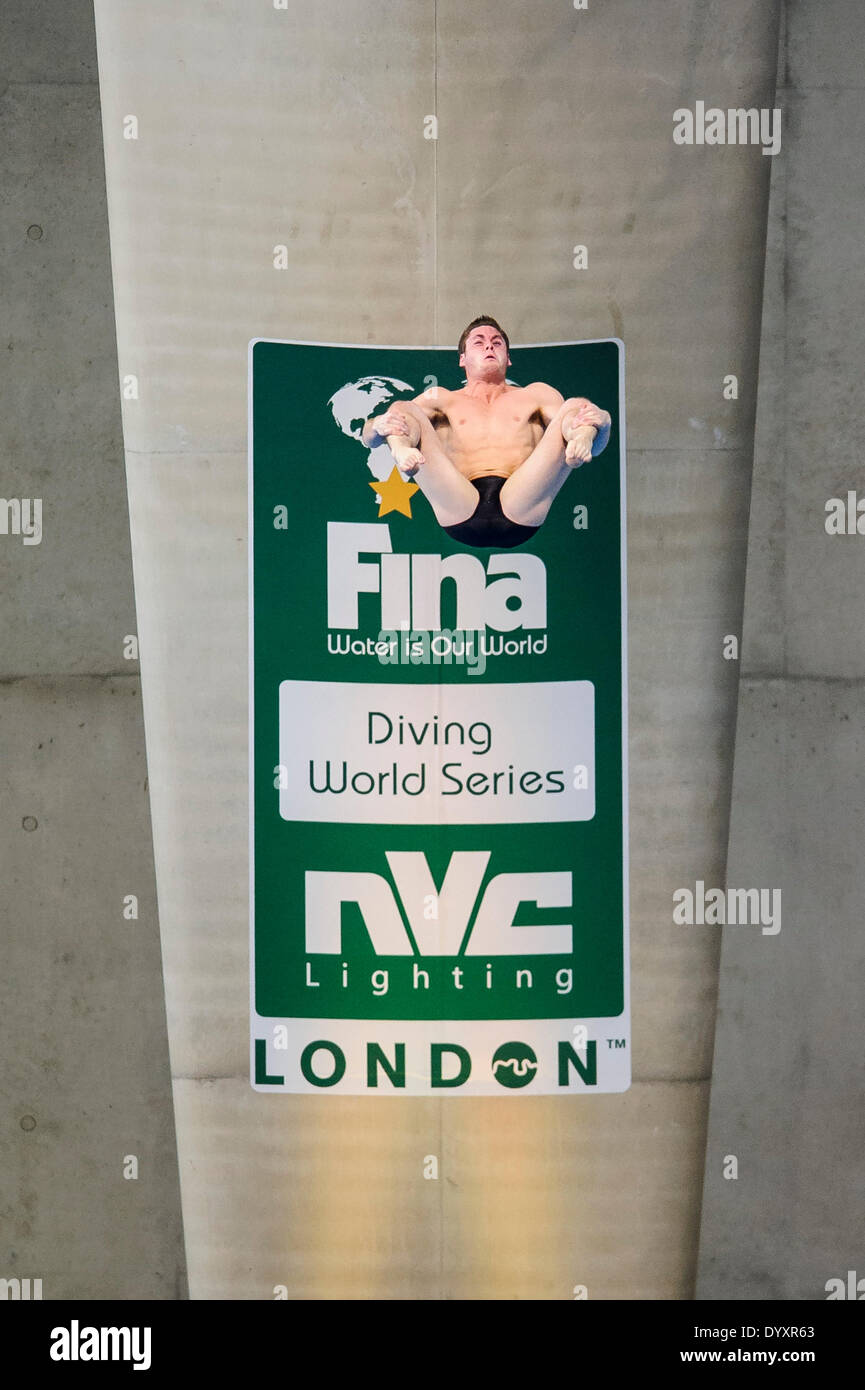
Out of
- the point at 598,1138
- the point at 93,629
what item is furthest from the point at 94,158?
the point at 598,1138

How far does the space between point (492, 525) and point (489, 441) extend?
0.25 m

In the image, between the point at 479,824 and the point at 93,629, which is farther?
the point at 93,629

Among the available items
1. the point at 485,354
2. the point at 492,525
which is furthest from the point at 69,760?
the point at 485,354

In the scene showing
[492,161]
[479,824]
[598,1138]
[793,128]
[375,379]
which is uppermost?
[793,128]

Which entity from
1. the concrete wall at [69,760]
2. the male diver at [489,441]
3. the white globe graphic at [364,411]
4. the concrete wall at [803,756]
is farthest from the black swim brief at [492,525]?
the concrete wall at [69,760]

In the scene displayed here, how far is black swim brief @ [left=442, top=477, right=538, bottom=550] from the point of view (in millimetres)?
3955

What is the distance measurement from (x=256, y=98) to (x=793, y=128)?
213 centimetres

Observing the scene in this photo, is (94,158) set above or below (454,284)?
above

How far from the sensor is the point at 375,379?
3984mm

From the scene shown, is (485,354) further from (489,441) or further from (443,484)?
(443,484)

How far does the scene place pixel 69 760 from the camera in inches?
191

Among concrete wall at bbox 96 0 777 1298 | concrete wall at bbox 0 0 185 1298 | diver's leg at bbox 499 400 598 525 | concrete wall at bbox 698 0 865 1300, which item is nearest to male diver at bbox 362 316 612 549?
diver's leg at bbox 499 400 598 525

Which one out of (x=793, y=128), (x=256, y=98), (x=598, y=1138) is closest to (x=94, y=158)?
(x=256, y=98)

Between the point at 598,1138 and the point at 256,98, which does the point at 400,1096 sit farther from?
the point at 256,98
